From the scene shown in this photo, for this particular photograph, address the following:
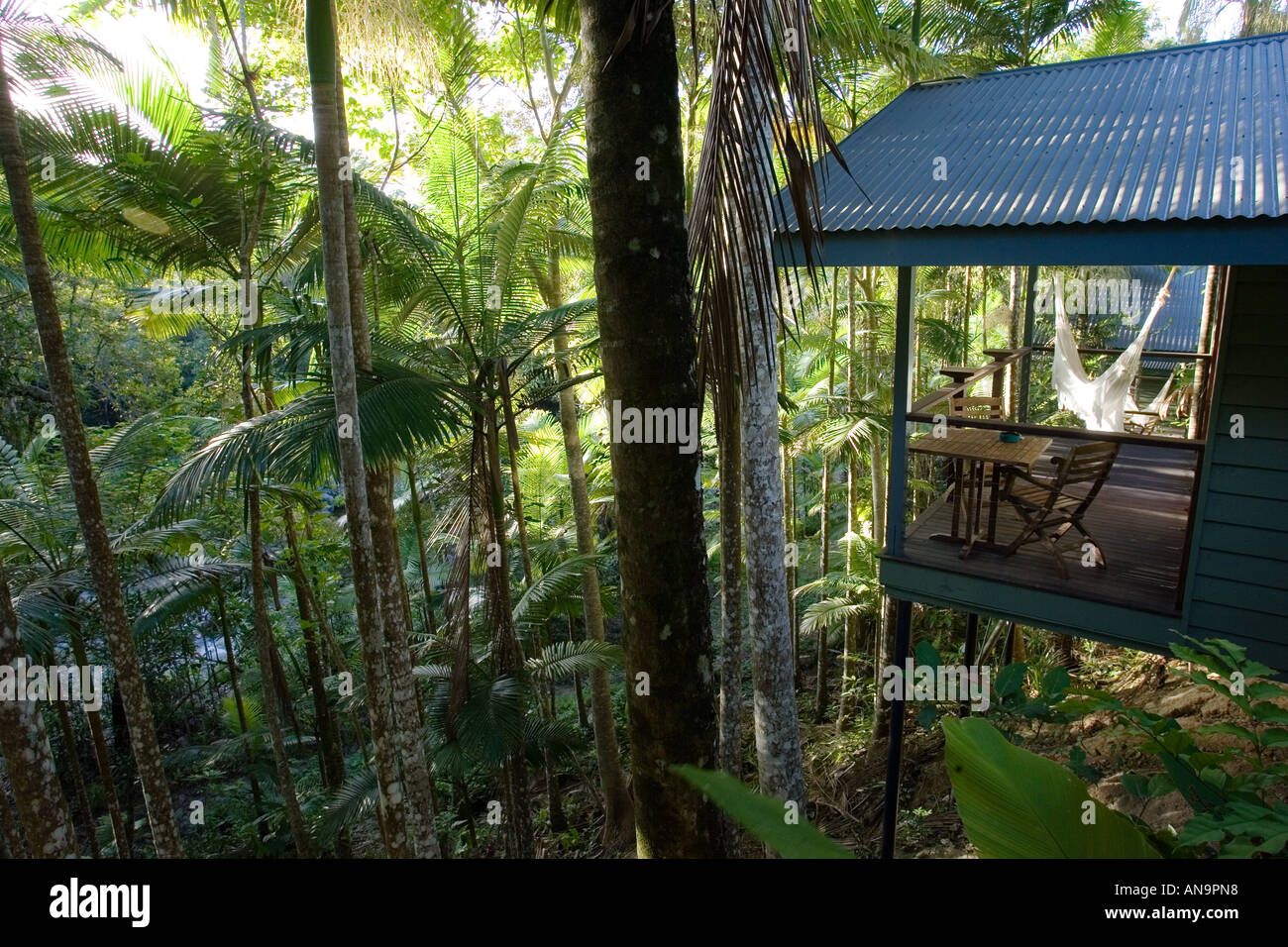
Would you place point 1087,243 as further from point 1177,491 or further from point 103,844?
point 103,844

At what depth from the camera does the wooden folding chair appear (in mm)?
5164

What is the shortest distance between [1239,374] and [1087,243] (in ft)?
4.63

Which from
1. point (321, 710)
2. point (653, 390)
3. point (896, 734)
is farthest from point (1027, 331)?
point (321, 710)

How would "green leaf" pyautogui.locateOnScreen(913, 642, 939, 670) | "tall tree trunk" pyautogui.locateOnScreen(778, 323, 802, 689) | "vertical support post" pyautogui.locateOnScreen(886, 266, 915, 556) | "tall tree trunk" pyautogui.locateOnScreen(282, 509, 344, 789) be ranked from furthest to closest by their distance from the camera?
"tall tree trunk" pyautogui.locateOnScreen(778, 323, 802, 689)
"tall tree trunk" pyautogui.locateOnScreen(282, 509, 344, 789)
"vertical support post" pyautogui.locateOnScreen(886, 266, 915, 556)
"green leaf" pyautogui.locateOnScreen(913, 642, 939, 670)

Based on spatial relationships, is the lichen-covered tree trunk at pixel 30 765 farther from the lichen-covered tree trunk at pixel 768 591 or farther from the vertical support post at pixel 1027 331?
the vertical support post at pixel 1027 331

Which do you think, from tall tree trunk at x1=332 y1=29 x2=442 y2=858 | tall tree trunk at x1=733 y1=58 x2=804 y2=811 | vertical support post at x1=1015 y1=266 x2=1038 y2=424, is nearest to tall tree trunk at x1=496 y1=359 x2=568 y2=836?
tall tree trunk at x1=332 y1=29 x2=442 y2=858

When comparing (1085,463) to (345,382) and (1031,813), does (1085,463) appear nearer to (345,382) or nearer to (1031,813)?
(1031,813)

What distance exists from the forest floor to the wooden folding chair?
1483 millimetres

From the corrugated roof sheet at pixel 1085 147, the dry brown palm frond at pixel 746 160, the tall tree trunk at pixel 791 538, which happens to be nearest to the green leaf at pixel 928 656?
the dry brown palm frond at pixel 746 160

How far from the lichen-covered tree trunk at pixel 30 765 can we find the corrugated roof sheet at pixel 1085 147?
16.5 ft

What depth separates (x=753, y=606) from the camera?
22.1ft

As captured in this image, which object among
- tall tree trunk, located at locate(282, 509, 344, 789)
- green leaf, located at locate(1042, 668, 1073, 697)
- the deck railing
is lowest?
tall tree trunk, located at locate(282, 509, 344, 789)

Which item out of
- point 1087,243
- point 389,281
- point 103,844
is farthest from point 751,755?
point 103,844

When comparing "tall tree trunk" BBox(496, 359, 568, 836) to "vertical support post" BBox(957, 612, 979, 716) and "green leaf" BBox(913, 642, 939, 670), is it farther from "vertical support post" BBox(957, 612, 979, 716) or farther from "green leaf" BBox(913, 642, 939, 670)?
"vertical support post" BBox(957, 612, 979, 716)
